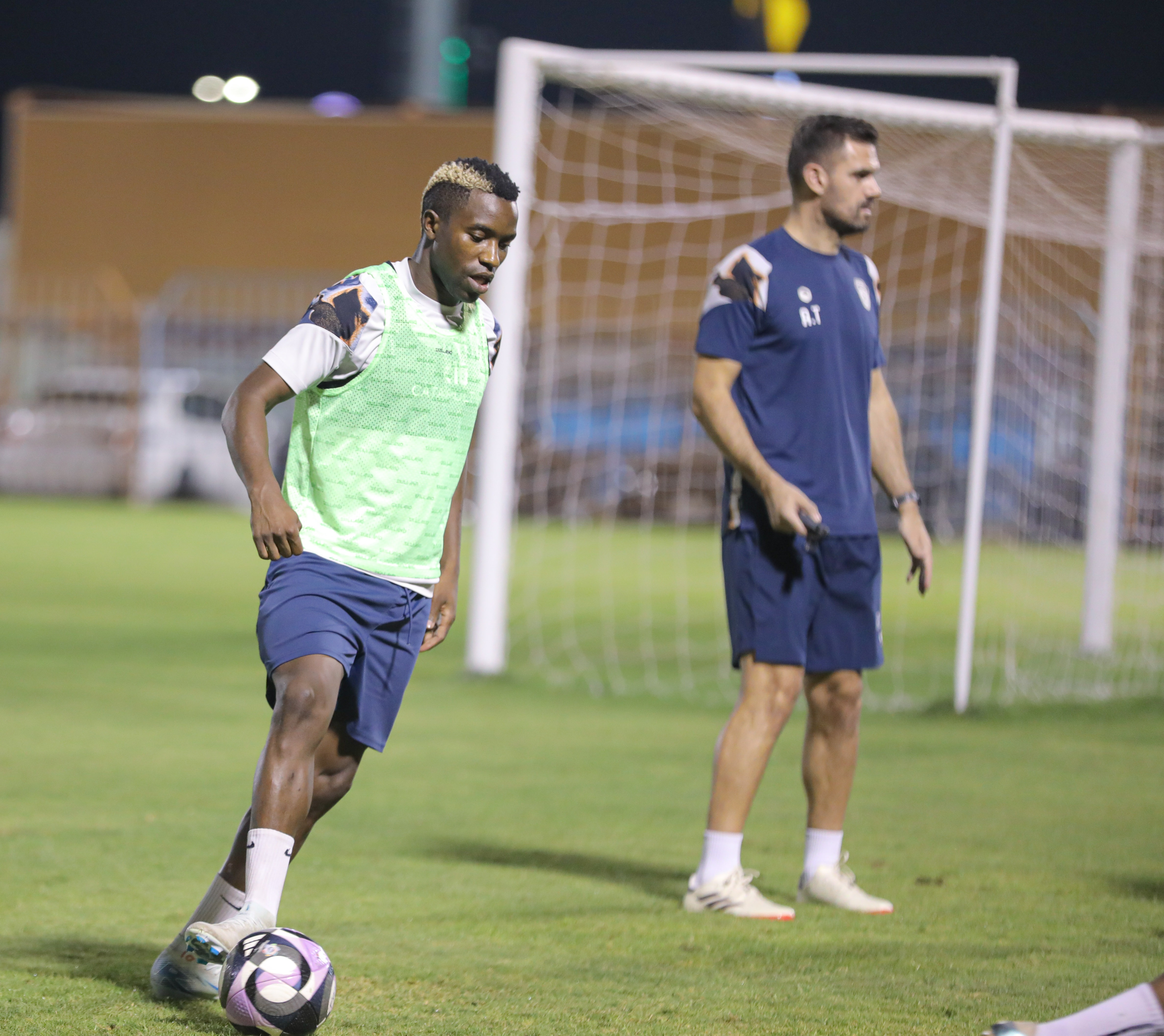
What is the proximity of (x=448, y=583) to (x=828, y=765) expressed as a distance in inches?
59.2

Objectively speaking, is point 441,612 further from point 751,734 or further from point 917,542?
point 917,542

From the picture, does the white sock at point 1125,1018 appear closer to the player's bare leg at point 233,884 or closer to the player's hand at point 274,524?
the player's bare leg at point 233,884

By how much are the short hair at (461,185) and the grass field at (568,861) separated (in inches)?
70.2

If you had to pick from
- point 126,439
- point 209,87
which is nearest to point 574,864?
point 126,439

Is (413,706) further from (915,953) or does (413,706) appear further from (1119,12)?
(1119,12)

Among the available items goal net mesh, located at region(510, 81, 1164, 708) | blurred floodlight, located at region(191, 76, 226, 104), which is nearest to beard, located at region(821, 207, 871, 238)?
goal net mesh, located at region(510, 81, 1164, 708)

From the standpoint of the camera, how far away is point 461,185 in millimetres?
3717

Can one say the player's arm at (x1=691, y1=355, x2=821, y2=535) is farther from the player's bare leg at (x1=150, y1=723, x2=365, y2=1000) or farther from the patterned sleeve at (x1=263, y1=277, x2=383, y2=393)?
the player's bare leg at (x1=150, y1=723, x2=365, y2=1000)

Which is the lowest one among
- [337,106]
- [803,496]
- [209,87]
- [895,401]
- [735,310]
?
[803,496]

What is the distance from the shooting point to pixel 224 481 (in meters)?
27.0

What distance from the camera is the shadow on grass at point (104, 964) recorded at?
3.63 metres

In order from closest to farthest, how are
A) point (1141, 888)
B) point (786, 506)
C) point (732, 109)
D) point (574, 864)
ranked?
point (786, 506)
point (1141, 888)
point (574, 864)
point (732, 109)

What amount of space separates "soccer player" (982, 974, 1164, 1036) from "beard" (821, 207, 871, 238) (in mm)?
2748

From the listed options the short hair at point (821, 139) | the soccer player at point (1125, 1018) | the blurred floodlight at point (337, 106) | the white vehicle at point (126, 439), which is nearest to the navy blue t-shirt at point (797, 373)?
the short hair at point (821, 139)
